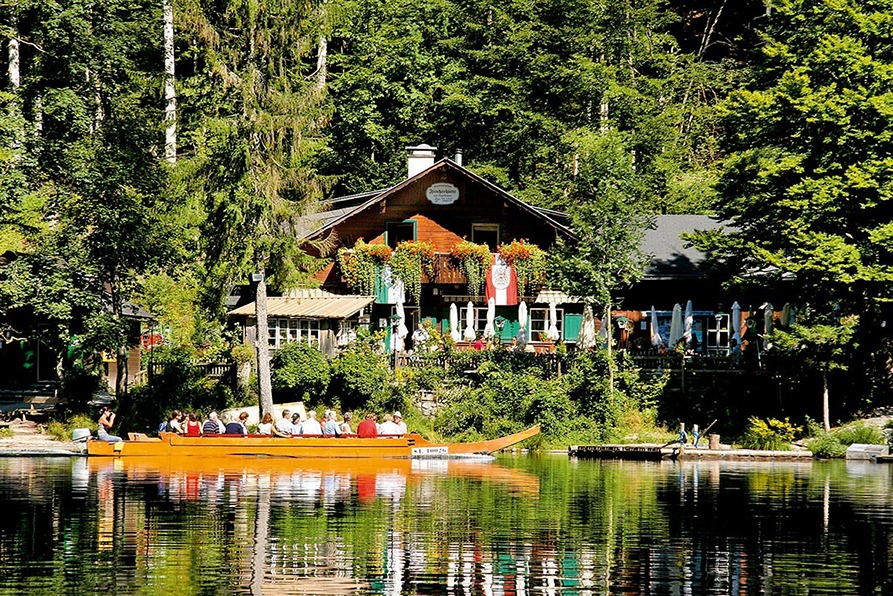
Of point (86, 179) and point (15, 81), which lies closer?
Result: point (86, 179)

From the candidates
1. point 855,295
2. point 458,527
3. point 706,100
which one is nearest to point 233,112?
point 855,295

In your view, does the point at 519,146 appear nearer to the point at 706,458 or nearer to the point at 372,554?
the point at 706,458

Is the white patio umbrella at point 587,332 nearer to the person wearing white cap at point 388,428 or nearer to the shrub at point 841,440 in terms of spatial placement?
the shrub at point 841,440

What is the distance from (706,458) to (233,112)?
714 inches

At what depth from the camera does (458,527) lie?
2889 cm

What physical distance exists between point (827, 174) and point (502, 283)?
1397 cm

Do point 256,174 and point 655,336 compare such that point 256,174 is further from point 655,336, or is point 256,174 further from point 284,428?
point 655,336

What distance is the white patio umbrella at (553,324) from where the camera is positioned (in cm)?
5391

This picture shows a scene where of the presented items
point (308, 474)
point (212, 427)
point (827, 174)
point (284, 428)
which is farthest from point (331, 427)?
point (827, 174)

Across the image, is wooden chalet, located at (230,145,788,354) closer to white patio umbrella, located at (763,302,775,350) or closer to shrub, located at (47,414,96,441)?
white patio umbrella, located at (763,302,775,350)

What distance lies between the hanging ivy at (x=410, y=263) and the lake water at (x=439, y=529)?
1423 cm

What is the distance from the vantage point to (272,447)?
43781mm

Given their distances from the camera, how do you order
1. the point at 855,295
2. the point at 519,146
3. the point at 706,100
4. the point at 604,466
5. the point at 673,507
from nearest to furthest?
the point at 673,507 < the point at 604,466 < the point at 855,295 < the point at 519,146 < the point at 706,100

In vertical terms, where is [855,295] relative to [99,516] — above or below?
above
